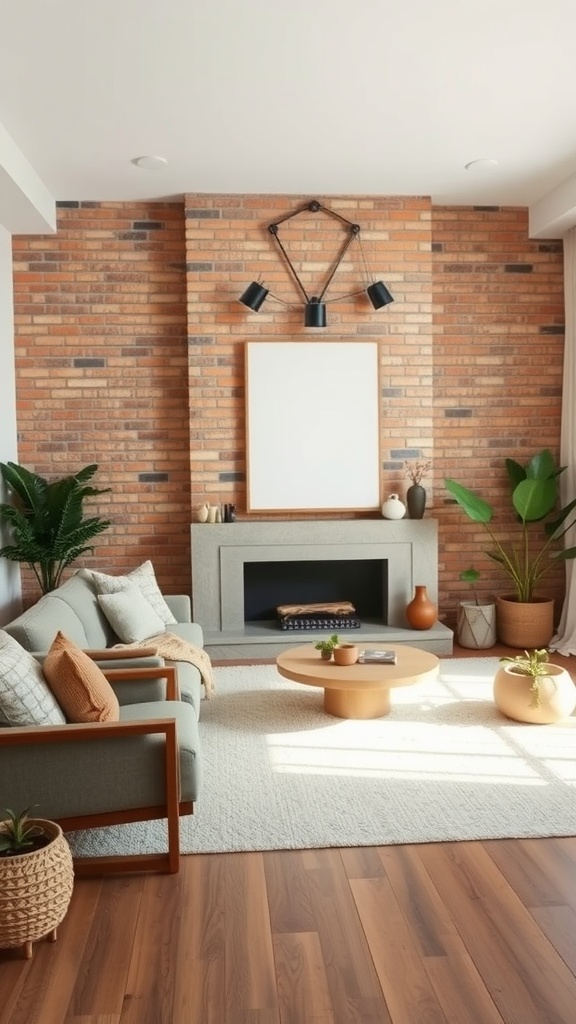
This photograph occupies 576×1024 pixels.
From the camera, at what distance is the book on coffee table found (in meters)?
4.32

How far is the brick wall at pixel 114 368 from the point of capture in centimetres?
598

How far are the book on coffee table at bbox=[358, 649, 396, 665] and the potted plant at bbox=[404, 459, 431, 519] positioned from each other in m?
1.70

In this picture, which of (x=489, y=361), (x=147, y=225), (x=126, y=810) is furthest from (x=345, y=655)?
(x=147, y=225)

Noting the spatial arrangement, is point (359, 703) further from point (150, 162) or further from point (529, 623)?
point (150, 162)

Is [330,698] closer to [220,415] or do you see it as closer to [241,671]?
[241,671]

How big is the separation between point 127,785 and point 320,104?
335 cm

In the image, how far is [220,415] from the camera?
592cm

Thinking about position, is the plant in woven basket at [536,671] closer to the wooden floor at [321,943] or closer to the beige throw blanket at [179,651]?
the wooden floor at [321,943]

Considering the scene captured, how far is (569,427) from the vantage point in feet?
20.2

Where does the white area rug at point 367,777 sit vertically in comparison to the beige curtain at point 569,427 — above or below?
below

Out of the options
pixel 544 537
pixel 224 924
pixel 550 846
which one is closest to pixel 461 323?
pixel 544 537

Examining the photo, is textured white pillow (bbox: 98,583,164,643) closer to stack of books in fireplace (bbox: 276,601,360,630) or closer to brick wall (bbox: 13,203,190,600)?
stack of books in fireplace (bbox: 276,601,360,630)

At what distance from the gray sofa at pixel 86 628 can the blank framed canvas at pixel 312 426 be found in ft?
A: 4.34

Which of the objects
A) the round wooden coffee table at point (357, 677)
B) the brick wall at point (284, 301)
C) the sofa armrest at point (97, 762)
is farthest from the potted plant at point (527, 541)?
the sofa armrest at point (97, 762)
